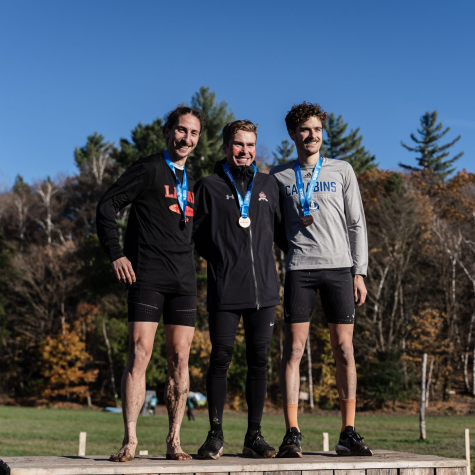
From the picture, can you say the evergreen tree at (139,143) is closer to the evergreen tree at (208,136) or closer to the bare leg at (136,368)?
the evergreen tree at (208,136)

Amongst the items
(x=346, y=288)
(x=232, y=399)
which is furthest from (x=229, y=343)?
(x=232, y=399)

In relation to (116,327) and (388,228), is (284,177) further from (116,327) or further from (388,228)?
(116,327)

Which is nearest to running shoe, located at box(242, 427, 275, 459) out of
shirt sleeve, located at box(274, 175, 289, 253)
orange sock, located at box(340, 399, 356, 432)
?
orange sock, located at box(340, 399, 356, 432)

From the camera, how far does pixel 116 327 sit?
128 feet

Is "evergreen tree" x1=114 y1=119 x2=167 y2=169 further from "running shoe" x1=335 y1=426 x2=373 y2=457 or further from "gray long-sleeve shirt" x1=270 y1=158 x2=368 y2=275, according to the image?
"running shoe" x1=335 y1=426 x2=373 y2=457

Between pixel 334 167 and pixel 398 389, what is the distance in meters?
28.9

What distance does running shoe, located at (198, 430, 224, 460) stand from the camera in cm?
420

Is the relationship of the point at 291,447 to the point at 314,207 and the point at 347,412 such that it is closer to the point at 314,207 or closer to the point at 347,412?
Answer: the point at 347,412

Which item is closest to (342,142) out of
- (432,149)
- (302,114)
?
(432,149)

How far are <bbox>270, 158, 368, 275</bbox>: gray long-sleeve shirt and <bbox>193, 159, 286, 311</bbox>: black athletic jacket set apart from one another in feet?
0.58

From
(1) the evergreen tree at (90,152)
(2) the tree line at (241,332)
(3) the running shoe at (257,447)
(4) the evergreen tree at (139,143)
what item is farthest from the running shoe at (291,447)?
(1) the evergreen tree at (90,152)

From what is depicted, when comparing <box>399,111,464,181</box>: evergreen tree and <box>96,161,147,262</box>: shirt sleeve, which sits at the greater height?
<box>399,111,464,181</box>: evergreen tree

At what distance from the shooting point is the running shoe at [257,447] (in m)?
4.33

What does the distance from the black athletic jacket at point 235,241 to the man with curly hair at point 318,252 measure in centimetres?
19
